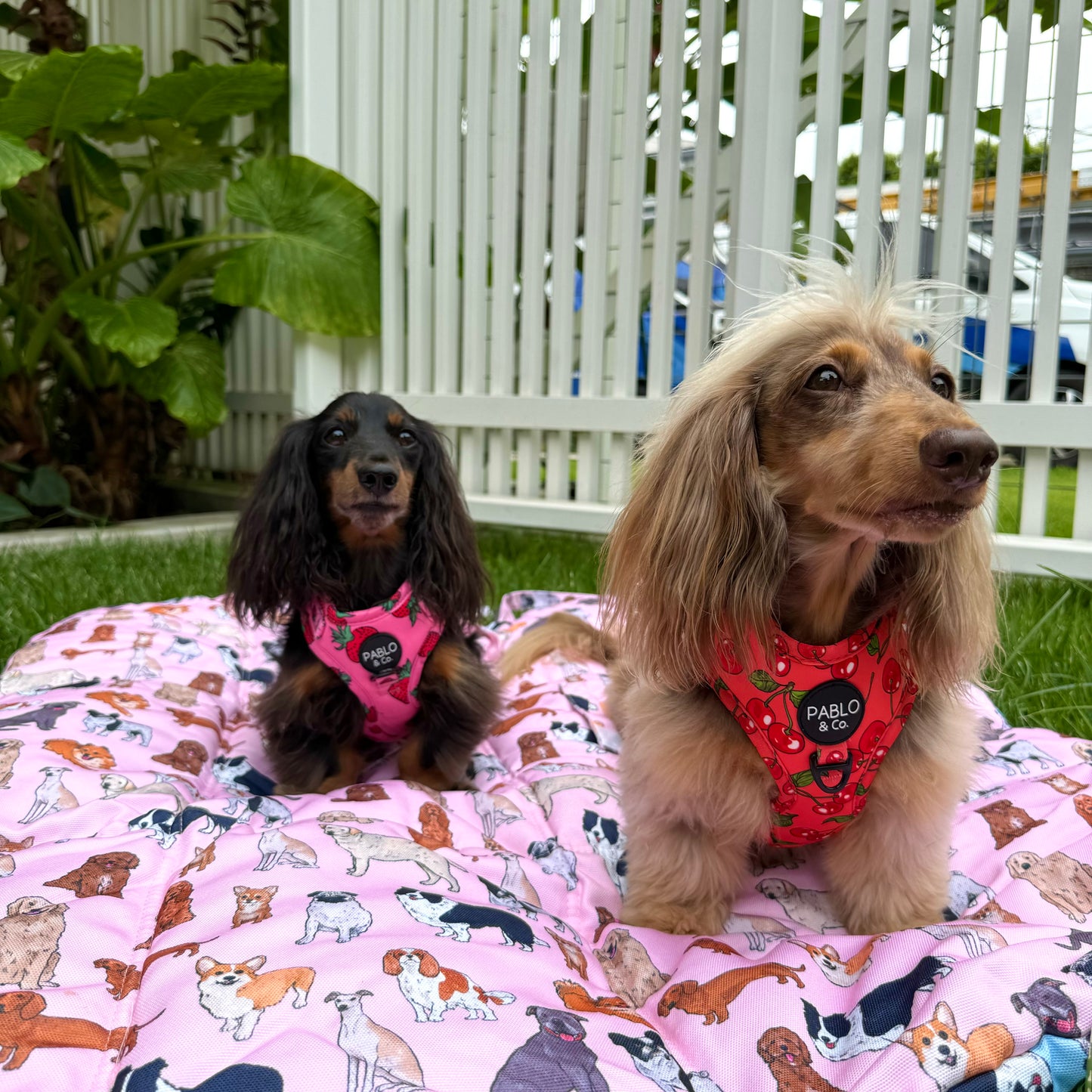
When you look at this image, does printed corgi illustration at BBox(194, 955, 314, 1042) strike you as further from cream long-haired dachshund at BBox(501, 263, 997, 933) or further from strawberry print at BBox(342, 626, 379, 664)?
strawberry print at BBox(342, 626, 379, 664)

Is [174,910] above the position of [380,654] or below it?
below

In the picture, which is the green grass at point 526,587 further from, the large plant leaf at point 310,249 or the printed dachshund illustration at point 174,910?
the printed dachshund illustration at point 174,910

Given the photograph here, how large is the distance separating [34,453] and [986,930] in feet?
17.7

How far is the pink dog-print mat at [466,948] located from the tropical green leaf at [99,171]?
3.75 metres

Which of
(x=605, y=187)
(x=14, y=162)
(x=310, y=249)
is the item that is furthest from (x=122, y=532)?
(x=605, y=187)

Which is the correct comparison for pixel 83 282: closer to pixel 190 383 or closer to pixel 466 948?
pixel 190 383

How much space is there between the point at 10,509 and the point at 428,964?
15.1 feet

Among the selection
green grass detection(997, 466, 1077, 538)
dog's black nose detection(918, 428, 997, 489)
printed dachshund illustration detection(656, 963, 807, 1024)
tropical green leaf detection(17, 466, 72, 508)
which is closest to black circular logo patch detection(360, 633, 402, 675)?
printed dachshund illustration detection(656, 963, 807, 1024)

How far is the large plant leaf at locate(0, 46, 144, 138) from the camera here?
4.14 m

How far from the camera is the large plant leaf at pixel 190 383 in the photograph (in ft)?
16.6

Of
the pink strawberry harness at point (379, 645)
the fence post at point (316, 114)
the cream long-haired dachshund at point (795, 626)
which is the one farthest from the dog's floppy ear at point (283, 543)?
the fence post at point (316, 114)

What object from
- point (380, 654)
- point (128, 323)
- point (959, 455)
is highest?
point (128, 323)

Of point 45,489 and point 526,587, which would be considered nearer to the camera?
point 526,587

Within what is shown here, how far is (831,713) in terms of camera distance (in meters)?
1.46
